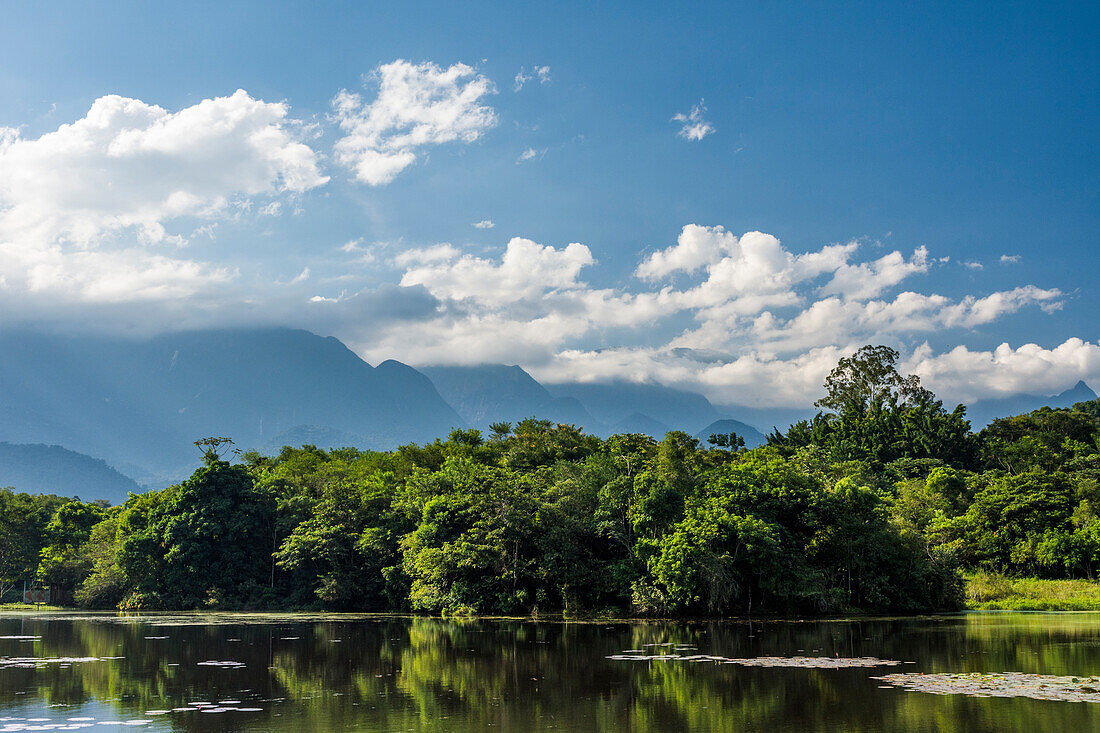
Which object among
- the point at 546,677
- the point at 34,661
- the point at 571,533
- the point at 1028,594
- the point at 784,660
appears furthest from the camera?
the point at 1028,594

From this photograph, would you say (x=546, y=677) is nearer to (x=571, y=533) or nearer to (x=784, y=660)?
(x=784, y=660)

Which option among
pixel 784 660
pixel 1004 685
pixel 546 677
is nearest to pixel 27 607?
pixel 546 677

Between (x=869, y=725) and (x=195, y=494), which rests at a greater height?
(x=195, y=494)

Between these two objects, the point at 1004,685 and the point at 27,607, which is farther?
the point at 27,607

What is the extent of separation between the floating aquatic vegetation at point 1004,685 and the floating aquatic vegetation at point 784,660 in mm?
2374

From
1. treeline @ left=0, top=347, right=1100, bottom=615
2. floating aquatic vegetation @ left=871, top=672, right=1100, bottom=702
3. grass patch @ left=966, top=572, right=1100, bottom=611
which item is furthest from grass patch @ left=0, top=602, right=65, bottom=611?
grass patch @ left=966, top=572, right=1100, bottom=611

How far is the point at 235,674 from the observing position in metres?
23.2

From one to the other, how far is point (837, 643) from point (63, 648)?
29.2 m

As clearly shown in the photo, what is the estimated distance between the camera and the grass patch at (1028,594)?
1813 inches

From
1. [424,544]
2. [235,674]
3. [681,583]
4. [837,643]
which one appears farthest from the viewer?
[424,544]

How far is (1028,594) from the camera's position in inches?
1919

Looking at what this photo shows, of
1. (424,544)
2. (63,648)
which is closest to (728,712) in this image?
(63,648)

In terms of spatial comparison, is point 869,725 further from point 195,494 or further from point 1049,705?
point 195,494

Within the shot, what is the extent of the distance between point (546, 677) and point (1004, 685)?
11.3 meters
